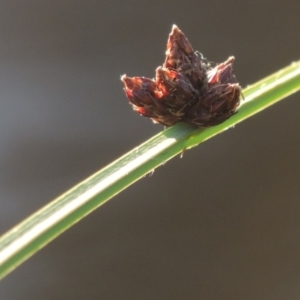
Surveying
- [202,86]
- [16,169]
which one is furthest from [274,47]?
[202,86]

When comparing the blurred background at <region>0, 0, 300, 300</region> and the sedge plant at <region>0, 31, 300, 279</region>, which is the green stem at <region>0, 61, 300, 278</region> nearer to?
the sedge plant at <region>0, 31, 300, 279</region>

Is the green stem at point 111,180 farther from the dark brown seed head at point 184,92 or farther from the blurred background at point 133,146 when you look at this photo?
the blurred background at point 133,146

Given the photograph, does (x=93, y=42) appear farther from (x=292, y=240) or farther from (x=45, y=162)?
(x=292, y=240)

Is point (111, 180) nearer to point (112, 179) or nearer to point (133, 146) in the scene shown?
point (112, 179)

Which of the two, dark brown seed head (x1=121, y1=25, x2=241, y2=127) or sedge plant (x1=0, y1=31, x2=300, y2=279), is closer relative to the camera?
sedge plant (x1=0, y1=31, x2=300, y2=279)

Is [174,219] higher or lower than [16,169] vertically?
lower

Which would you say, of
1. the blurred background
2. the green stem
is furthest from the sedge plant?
the blurred background

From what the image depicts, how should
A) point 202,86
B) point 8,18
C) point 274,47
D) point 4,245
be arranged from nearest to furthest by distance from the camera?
point 4,245 → point 202,86 → point 8,18 → point 274,47
